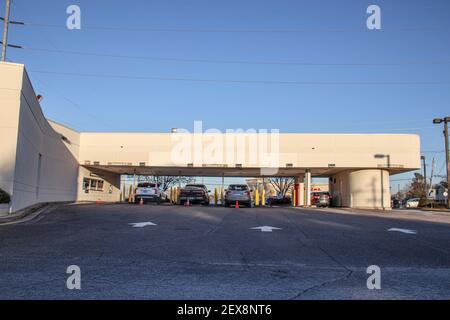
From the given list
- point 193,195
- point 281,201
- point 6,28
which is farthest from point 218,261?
point 281,201

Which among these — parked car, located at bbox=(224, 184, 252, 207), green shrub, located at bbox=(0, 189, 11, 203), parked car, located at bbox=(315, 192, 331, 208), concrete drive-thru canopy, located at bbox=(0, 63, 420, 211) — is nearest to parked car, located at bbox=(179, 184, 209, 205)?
parked car, located at bbox=(224, 184, 252, 207)

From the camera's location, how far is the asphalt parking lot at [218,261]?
5805mm

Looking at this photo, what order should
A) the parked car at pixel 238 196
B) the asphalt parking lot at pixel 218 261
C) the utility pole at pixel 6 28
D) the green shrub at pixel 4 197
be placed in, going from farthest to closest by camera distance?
the parked car at pixel 238 196 → the utility pole at pixel 6 28 → the green shrub at pixel 4 197 → the asphalt parking lot at pixel 218 261

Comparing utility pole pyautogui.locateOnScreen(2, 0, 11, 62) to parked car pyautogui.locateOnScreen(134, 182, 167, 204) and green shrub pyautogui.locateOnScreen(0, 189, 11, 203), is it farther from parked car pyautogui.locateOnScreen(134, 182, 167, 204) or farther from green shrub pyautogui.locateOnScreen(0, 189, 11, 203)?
green shrub pyautogui.locateOnScreen(0, 189, 11, 203)

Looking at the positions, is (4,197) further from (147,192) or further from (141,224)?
(147,192)

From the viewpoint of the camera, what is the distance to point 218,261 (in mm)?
8305

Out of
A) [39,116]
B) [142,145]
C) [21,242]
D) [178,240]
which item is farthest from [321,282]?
[142,145]

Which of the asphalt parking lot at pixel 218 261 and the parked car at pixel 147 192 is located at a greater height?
the parked car at pixel 147 192

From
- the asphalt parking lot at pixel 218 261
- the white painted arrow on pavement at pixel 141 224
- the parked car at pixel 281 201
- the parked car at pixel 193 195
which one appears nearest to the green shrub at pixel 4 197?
the asphalt parking lot at pixel 218 261

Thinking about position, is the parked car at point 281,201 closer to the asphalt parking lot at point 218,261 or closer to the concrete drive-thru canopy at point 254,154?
the concrete drive-thru canopy at point 254,154

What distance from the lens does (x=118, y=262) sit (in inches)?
312

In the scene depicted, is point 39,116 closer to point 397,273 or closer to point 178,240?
point 178,240

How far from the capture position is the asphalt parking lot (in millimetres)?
5805
